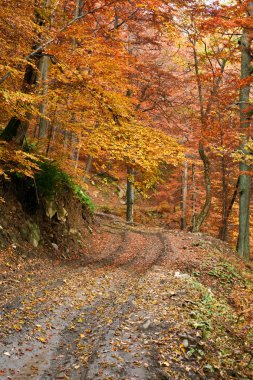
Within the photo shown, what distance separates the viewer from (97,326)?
19.7ft

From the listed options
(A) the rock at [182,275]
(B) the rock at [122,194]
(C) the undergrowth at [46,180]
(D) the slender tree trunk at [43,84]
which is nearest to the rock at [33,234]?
(C) the undergrowth at [46,180]

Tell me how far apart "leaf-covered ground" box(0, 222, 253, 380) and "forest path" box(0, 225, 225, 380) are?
0.05 ft

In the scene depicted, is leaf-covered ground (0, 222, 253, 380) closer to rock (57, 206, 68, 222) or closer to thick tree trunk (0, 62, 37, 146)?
rock (57, 206, 68, 222)

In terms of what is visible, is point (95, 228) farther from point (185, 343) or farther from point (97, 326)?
point (185, 343)

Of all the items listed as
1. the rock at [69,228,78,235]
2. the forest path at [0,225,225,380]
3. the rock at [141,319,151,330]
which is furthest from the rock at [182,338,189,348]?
the rock at [69,228,78,235]

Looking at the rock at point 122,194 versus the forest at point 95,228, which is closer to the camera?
the forest at point 95,228

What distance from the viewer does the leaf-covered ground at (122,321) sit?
15.6ft

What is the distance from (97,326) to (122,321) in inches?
17.6

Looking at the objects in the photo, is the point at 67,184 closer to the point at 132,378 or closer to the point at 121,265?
the point at 121,265

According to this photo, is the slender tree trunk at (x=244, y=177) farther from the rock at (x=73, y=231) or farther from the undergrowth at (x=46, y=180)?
the undergrowth at (x=46, y=180)

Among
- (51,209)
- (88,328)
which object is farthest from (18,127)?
(88,328)

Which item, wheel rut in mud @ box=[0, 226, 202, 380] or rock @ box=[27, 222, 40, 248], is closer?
wheel rut in mud @ box=[0, 226, 202, 380]

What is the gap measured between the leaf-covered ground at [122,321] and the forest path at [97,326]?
0.05 ft

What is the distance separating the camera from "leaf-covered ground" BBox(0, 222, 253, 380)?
4742 millimetres
